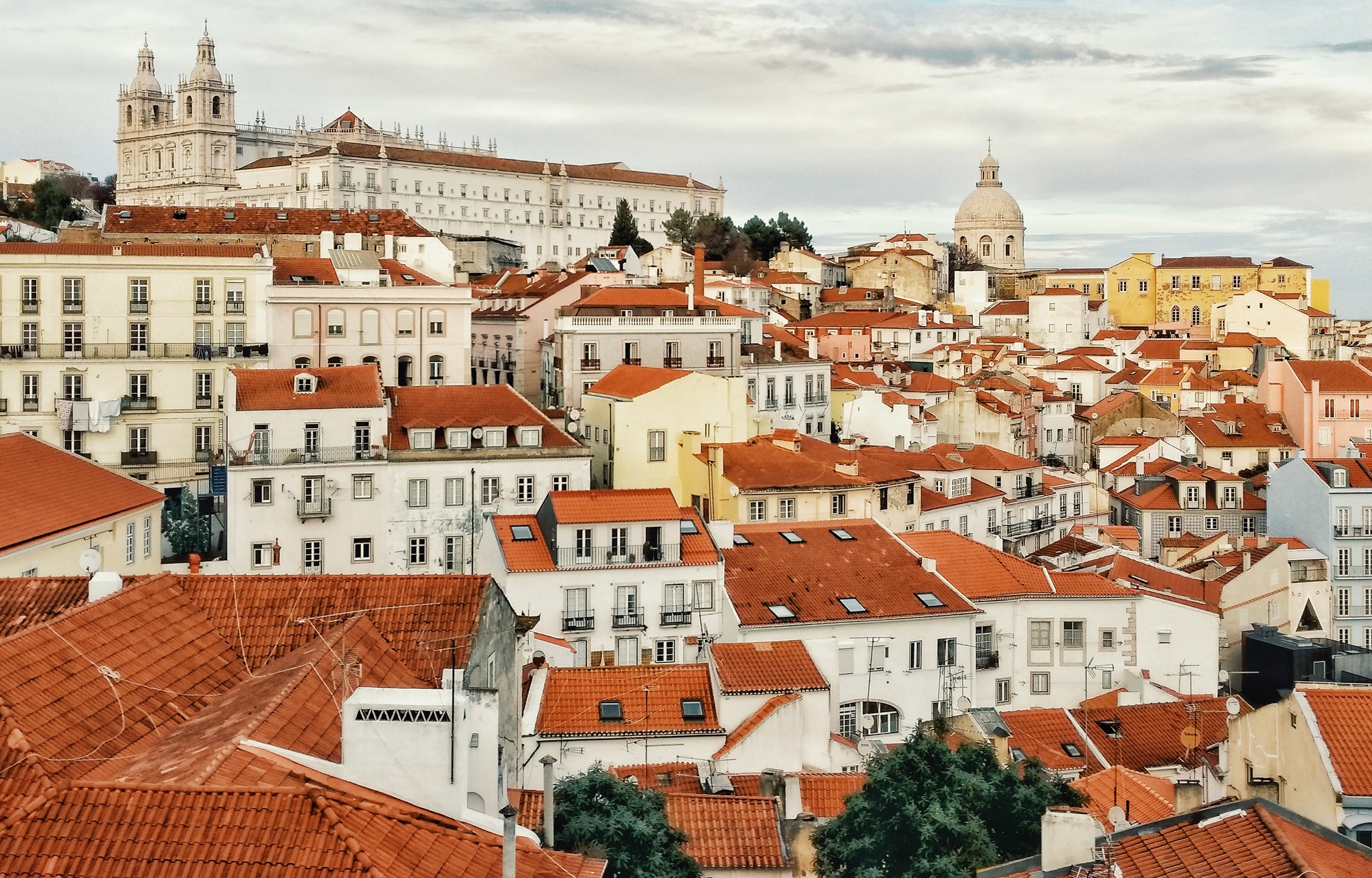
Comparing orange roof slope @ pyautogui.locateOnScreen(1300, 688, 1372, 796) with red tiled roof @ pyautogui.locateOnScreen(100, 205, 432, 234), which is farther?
red tiled roof @ pyautogui.locateOnScreen(100, 205, 432, 234)

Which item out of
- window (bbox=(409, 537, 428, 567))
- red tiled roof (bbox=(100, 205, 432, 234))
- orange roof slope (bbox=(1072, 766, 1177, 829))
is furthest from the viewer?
red tiled roof (bbox=(100, 205, 432, 234))

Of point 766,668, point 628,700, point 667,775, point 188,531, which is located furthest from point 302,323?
point 667,775

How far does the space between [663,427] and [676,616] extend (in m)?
12.1

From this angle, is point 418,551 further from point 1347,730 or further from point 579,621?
point 1347,730

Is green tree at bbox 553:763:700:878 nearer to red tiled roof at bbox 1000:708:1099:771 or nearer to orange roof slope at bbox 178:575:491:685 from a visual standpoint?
orange roof slope at bbox 178:575:491:685

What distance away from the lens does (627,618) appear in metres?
35.4

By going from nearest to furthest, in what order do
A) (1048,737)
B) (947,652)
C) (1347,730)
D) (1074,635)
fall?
(1347,730)
(1048,737)
(947,652)
(1074,635)

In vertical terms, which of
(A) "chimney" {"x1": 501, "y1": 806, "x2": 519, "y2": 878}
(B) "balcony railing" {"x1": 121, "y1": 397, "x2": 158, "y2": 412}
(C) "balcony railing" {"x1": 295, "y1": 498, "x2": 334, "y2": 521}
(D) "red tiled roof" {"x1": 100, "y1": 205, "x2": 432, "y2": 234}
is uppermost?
(D) "red tiled roof" {"x1": 100, "y1": 205, "x2": 432, "y2": 234}

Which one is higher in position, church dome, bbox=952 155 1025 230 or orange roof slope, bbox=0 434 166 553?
church dome, bbox=952 155 1025 230

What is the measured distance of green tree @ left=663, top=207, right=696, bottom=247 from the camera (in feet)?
381

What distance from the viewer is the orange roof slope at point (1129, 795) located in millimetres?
21828

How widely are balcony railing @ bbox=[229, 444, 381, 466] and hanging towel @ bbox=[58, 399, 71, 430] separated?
30.2 ft

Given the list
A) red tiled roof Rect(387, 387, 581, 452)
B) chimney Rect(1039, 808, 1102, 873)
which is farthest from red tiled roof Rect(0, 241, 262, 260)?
chimney Rect(1039, 808, 1102, 873)

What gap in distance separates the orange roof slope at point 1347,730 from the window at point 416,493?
26374mm
